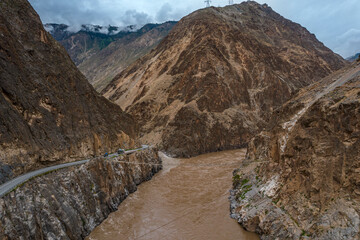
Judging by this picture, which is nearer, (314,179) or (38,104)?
(314,179)

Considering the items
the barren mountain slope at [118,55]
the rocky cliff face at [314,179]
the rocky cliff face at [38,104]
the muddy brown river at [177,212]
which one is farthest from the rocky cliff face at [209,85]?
the barren mountain slope at [118,55]

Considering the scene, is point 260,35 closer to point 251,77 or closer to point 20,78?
point 251,77

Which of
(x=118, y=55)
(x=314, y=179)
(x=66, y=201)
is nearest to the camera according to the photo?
(x=314, y=179)

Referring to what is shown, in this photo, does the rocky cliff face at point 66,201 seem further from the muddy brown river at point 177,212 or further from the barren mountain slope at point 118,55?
the barren mountain slope at point 118,55

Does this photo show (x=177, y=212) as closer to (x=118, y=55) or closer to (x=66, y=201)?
(x=66, y=201)

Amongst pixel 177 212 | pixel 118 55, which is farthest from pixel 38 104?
pixel 118 55

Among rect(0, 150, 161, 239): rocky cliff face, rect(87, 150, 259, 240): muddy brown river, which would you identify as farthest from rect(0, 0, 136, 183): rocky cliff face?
rect(87, 150, 259, 240): muddy brown river

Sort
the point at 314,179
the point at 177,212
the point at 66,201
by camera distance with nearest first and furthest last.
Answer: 1. the point at 314,179
2. the point at 66,201
3. the point at 177,212
